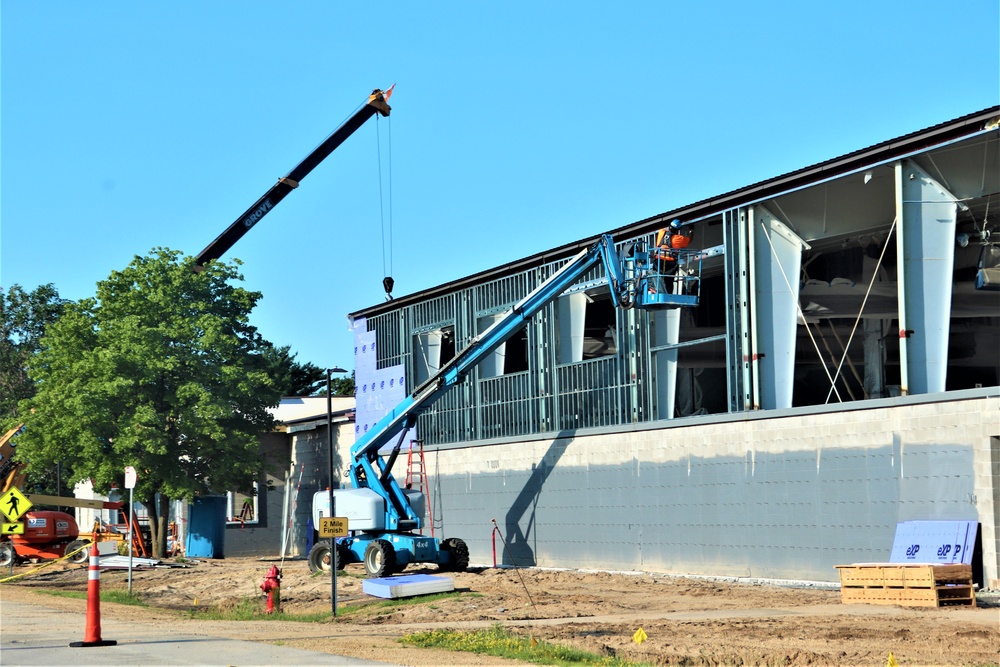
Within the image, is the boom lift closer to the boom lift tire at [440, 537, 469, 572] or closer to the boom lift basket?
the boom lift tire at [440, 537, 469, 572]

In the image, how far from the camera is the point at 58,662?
43.1 ft

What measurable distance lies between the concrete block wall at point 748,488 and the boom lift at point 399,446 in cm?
362

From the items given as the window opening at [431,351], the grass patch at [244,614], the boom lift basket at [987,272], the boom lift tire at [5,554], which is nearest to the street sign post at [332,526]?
the grass patch at [244,614]

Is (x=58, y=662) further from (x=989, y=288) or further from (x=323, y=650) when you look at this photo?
(x=989, y=288)

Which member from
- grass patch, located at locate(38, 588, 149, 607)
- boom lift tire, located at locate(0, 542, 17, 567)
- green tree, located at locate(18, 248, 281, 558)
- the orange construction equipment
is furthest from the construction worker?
boom lift tire, located at locate(0, 542, 17, 567)

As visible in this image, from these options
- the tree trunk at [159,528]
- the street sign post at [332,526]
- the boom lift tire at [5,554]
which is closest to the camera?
the street sign post at [332,526]

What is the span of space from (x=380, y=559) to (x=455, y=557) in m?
2.47

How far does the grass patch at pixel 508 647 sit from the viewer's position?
14172 millimetres

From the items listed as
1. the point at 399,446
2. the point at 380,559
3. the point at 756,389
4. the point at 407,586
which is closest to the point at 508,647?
the point at 407,586

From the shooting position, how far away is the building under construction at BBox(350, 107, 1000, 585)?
77.4 ft

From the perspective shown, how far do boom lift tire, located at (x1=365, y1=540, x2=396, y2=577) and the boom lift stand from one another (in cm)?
2

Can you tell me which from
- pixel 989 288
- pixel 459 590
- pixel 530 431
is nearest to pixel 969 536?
pixel 989 288

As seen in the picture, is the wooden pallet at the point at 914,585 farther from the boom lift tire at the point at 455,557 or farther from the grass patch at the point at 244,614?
the boom lift tire at the point at 455,557

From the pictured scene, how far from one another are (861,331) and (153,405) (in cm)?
2469
